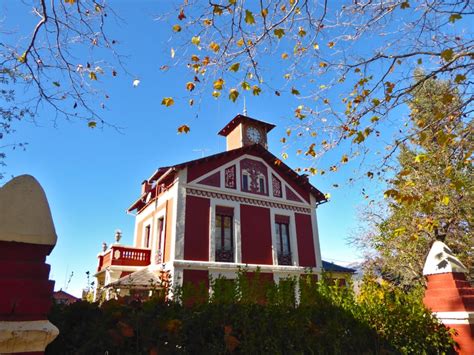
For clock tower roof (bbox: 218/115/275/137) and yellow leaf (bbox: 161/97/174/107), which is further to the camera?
clock tower roof (bbox: 218/115/275/137)

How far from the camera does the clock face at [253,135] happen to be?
786 inches

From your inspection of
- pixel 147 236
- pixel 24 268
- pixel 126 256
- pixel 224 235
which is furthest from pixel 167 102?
pixel 147 236

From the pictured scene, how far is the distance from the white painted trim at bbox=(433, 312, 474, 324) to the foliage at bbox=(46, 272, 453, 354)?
0.50 ft

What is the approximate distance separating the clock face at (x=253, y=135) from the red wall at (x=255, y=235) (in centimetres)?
526

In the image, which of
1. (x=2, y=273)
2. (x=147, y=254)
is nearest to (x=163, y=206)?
(x=147, y=254)

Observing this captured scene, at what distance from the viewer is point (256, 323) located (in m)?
4.10

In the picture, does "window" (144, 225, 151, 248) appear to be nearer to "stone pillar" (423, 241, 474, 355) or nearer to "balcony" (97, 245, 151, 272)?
"balcony" (97, 245, 151, 272)

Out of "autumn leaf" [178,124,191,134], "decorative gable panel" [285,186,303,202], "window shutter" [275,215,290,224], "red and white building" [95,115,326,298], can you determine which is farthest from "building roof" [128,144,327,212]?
"autumn leaf" [178,124,191,134]

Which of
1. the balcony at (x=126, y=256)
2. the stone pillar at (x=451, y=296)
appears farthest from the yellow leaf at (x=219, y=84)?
the balcony at (x=126, y=256)

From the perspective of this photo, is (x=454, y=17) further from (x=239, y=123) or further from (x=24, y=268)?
(x=239, y=123)

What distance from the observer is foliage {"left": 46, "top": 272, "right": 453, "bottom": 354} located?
3238 mm

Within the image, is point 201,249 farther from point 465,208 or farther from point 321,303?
point 465,208

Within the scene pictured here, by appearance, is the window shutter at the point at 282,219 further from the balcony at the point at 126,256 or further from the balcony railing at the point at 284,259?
the balcony at the point at 126,256

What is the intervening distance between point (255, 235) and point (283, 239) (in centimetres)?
199
